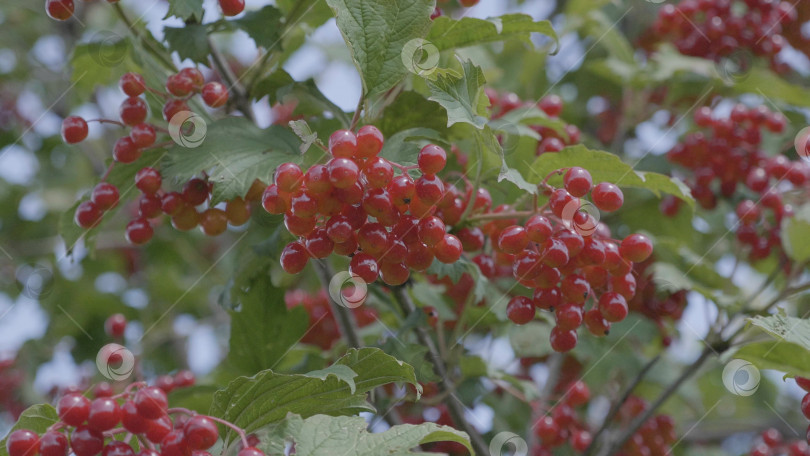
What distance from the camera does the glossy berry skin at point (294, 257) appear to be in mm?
1581

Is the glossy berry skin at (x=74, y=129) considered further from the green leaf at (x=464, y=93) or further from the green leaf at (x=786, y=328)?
the green leaf at (x=786, y=328)

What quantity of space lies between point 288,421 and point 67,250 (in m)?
0.96

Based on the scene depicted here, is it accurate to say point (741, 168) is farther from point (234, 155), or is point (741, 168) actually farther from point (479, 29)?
point (234, 155)

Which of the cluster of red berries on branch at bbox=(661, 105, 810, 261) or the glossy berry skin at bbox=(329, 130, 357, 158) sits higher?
the glossy berry skin at bbox=(329, 130, 357, 158)

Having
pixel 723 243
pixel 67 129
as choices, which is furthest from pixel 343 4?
pixel 723 243

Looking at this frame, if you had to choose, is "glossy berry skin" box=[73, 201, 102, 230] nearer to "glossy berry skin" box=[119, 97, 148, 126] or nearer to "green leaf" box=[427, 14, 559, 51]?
"glossy berry skin" box=[119, 97, 148, 126]

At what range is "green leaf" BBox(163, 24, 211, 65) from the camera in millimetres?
1882

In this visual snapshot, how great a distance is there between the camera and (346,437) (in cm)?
140

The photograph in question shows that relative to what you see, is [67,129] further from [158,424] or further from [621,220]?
[621,220]

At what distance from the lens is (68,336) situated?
3371 millimetres

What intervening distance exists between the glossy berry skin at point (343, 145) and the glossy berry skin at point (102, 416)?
0.62m

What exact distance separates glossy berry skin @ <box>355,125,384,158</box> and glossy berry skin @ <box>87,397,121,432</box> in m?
0.65

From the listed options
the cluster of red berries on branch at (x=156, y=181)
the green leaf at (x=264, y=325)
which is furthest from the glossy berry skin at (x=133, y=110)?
Result: the green leaf at (x=264, y=325)

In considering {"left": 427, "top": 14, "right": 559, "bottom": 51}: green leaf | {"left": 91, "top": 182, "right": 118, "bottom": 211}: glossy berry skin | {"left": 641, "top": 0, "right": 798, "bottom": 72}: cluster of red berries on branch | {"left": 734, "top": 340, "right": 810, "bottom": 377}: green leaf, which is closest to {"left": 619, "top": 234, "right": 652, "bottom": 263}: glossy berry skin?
{"left": 734, "top": 340, "right": 810, "bottom": 377}: green leaf
